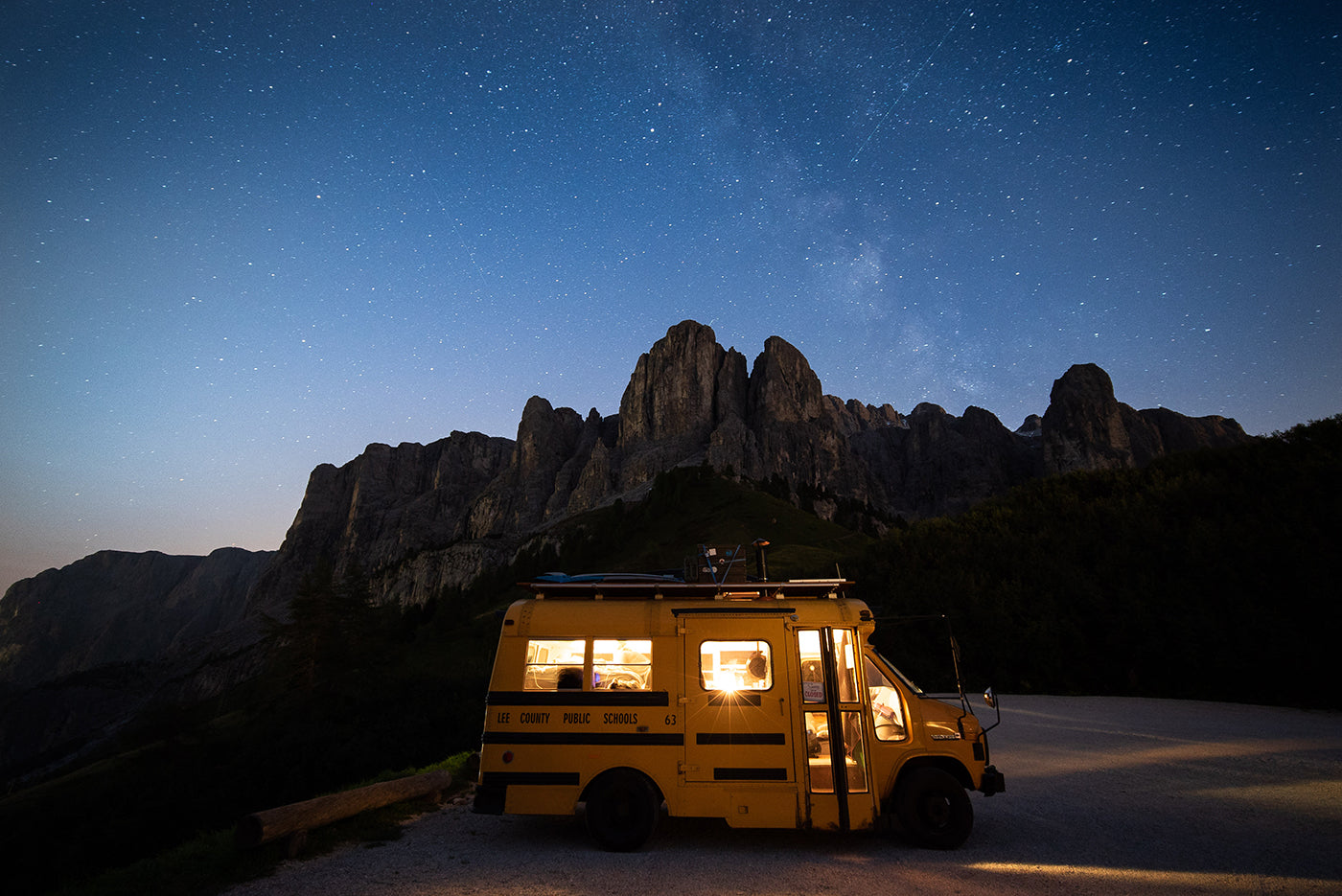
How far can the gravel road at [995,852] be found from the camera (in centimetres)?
677

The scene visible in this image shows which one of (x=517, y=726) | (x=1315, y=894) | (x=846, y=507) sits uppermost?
(x=846, y=507)

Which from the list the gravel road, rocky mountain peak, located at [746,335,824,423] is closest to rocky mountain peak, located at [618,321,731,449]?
rocky mountain peak, located at [746,335,824,423]

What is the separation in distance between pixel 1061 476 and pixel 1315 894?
3649 cm

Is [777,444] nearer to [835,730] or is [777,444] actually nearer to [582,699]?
[835,730]

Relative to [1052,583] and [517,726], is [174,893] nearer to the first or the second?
[517,726]

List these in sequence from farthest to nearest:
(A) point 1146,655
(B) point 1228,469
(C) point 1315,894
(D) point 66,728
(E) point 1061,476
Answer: (D) point 66,728, (E) point 1061,476, (B) point 1228,469, (A) point 1146,655, (C) point 1315,894

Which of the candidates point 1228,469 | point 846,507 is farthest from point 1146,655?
point 846,507

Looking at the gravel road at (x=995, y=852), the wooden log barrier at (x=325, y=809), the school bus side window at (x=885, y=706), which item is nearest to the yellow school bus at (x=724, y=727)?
the school bus side window at (x=885, y=706)

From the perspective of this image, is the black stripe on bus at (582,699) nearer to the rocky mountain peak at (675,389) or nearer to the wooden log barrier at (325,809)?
the wooden log barrier at (325,809)

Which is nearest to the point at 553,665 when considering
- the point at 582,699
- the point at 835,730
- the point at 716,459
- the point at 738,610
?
the point at 582,699

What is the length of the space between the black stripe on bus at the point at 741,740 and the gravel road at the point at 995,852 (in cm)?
135

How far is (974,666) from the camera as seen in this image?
2894 centimetres

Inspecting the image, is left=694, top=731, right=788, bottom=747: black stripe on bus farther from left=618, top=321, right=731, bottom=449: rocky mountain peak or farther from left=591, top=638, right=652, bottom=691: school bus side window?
left=618, top=321, right=731, bottom=449: rocky mountain peak

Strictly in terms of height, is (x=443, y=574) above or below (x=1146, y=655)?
above
